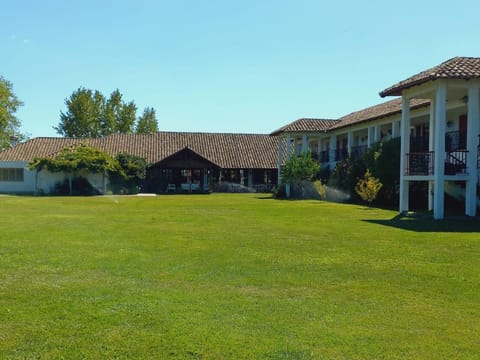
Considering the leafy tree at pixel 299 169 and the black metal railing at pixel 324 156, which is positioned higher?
the black metal railing at pixel 324 156

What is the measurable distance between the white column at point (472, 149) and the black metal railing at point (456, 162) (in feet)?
1.95

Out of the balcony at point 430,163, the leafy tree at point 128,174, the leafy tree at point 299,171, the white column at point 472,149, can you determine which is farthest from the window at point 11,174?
the white column at point 472,149

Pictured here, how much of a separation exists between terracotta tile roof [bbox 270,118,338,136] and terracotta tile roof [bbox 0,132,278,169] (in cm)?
1073

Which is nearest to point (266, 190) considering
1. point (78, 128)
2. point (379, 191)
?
point (379, 191)

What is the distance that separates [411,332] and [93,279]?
14.5 feet

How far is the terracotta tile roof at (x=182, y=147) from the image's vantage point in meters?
50.2

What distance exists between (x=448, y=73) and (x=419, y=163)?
401 cm

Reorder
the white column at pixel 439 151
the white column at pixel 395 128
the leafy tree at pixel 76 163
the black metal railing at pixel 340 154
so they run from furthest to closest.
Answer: the leafy tree at pixel 76 163 < the black metal railing at pixel 340 154 < the white column at pixel 395 128 < the white column at pixel 439 151

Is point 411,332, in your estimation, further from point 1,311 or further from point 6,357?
point 1,311

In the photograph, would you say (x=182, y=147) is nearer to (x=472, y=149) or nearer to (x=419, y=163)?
(x=419, y=163)

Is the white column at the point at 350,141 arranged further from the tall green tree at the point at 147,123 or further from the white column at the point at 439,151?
the tall green tree at the point at 147,123

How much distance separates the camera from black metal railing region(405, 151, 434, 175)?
20.0 meters

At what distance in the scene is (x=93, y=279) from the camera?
7430 millimetres

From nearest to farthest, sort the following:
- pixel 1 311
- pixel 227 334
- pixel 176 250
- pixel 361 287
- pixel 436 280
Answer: pixel 227 334
pixel 1 311
pixel 361 287
pixel 436 280
pixel 176 250
